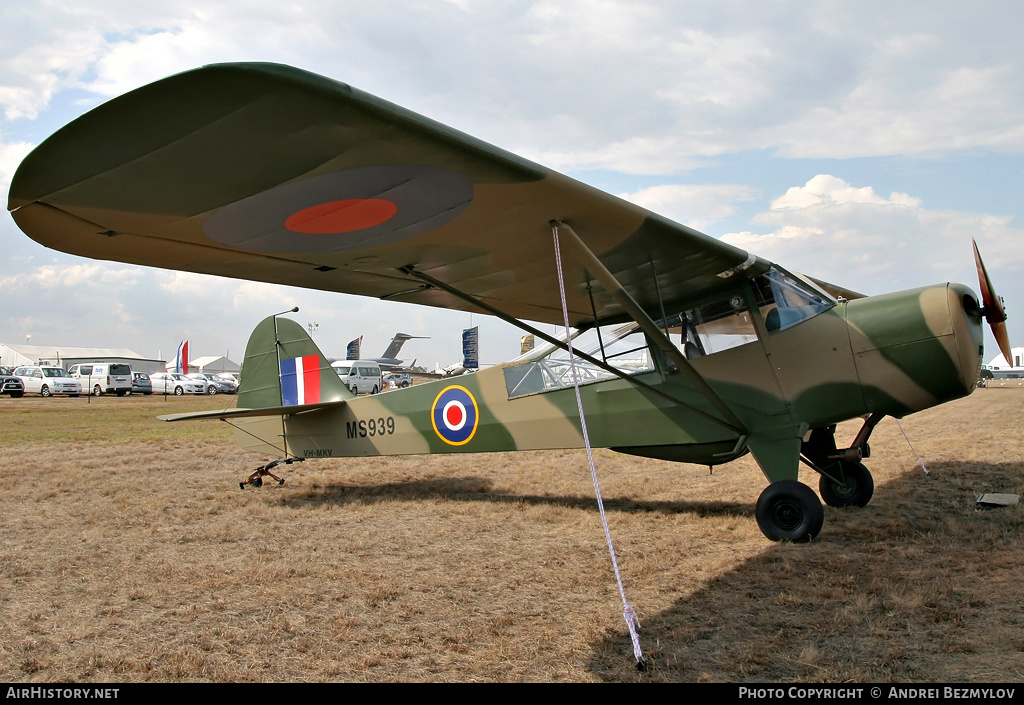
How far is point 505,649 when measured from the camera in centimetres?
297

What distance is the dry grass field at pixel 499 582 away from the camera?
9.29ft

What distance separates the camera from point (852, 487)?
19.6ft

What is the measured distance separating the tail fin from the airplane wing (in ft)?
12.2

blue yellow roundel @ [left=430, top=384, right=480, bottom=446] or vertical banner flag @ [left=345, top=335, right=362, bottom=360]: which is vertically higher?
vertical banner flag @ [left=345, top=335, right=362, bottom=360]

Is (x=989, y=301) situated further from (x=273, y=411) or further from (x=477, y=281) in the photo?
(x=273, y=411)

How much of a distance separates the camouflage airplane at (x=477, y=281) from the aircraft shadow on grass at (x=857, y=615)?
2.25 feet

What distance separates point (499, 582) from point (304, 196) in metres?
2.60

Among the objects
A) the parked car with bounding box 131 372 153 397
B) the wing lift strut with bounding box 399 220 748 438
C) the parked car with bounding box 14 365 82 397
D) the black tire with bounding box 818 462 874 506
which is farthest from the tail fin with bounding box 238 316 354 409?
the parked car with bounding box 131 372 153 397

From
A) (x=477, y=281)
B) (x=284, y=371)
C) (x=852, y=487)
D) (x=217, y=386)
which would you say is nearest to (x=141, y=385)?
(x=217, y=386)

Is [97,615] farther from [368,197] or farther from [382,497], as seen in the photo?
[382,497]

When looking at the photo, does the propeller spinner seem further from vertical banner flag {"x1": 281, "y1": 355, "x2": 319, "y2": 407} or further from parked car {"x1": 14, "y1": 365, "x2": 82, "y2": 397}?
parked car {"x1": 14, "y1": 365, "x2": 82, "y2": 397}

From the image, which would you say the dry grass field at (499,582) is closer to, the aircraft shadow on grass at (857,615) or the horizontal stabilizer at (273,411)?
the aircraft shadow on grass at (857,615)

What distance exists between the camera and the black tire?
593 centimetres

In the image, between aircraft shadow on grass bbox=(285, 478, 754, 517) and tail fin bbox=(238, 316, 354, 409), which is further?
tail fin bbox=(238, 316, 354, 409)
